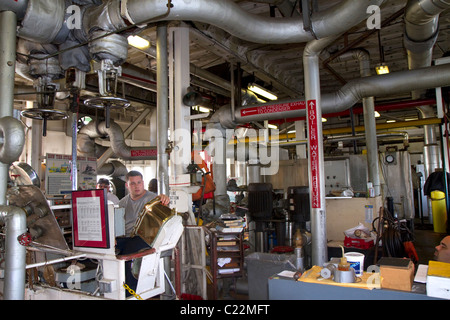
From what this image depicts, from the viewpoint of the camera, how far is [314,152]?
388cm

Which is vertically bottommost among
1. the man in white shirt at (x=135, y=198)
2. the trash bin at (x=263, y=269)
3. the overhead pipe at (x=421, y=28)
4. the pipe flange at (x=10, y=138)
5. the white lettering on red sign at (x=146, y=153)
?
the trash bin at (x=263, y=269)

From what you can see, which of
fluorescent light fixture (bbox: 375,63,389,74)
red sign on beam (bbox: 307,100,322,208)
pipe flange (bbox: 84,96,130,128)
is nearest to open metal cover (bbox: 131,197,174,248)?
pipe flange (bbox: 84,96,130,128)

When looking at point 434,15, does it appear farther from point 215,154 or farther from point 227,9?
point 215,154

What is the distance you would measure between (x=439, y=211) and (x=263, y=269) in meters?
7.05

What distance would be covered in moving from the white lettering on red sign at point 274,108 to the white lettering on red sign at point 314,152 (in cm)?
143

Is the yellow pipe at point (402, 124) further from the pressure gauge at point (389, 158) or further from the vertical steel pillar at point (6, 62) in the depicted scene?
the vertical steel pillar at point (6, 62)

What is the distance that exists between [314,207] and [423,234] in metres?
5.94

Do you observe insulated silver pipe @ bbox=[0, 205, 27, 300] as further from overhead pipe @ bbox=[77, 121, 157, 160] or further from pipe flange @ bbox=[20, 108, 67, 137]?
overhead pipe @ bbox=[77, 121, 157, 160]

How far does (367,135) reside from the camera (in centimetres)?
594

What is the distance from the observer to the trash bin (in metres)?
3.30

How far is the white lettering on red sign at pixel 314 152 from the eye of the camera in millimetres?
3814

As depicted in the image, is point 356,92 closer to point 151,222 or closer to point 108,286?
point 151,222

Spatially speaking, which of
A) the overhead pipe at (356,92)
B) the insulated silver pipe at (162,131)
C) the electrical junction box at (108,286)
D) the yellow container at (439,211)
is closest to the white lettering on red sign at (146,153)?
the overhead pipe at (356,92)
